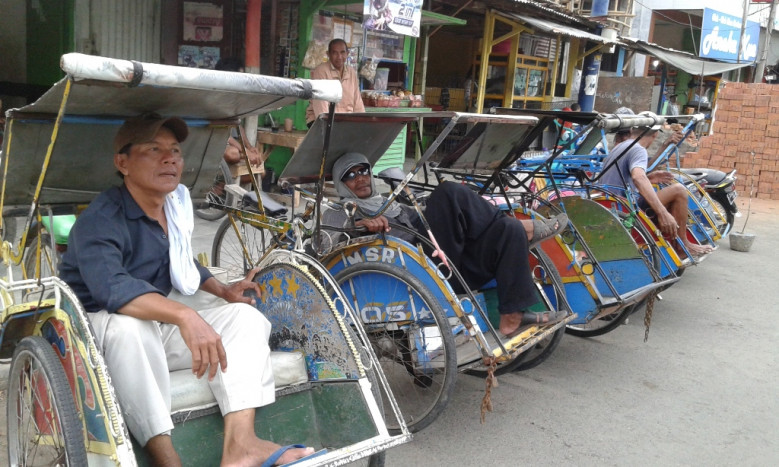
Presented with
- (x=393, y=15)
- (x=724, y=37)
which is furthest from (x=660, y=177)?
(x=724, y=37)

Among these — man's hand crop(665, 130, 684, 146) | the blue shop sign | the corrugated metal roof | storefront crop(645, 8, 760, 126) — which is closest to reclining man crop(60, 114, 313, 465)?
man's hand crop(665, 130, 684, 146)

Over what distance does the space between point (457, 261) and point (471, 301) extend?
0.39 m

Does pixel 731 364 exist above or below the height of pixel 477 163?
below

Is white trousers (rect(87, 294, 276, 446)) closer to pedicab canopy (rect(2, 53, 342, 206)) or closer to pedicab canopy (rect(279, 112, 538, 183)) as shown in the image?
pedicab canopy (rect(2, 53, 342, 206))

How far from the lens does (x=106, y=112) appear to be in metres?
2.58

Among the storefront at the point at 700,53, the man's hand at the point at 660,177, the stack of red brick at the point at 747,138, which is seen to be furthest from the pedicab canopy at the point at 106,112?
the storefront at the point at 700,53

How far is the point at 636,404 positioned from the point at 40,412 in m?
2.95

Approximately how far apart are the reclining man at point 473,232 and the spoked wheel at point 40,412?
160 cm

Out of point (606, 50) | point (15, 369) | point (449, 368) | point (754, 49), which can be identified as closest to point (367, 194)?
point (449, 368)

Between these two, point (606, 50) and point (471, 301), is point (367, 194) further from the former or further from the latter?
point (606, 50)

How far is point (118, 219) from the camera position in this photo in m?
2.33

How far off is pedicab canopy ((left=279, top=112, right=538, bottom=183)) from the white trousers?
1.18 metres

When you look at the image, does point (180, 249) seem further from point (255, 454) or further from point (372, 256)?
point (372, 256)

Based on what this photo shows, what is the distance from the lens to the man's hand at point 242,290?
2750 mm
